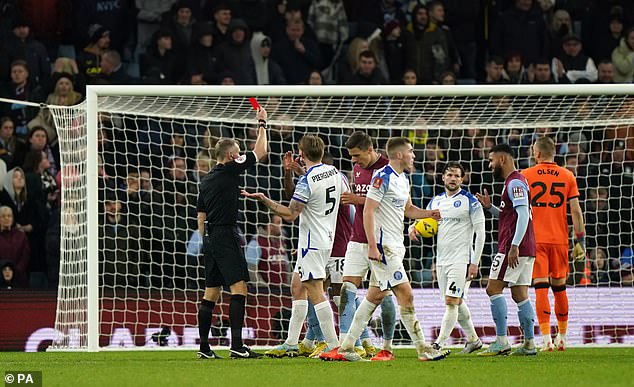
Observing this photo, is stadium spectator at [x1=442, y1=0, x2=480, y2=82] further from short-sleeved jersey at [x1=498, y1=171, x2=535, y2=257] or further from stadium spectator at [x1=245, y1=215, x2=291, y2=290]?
short-sleeved jersey at [x1=498, y1=171, x2=535, y2=257]

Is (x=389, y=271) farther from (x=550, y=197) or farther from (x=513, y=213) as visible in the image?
(x=550, y=197)

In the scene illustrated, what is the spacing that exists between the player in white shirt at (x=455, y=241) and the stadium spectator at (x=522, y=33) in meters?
7.10

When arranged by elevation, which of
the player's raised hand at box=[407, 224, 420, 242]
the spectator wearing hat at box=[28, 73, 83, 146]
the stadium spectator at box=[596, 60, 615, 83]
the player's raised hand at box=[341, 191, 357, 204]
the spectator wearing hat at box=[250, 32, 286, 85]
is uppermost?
the spectator wearing hat at box=[250, 32, 286, 85]

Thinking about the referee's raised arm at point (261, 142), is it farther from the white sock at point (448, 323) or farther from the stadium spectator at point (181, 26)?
the stadium spectator at point (181, 26)

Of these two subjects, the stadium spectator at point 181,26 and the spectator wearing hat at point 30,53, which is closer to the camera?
the spectator wearing hat at point 30,53

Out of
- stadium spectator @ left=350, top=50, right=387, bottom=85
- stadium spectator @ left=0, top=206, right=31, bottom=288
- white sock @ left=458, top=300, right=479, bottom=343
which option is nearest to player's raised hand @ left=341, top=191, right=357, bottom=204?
white sock @ left=458, top=300, right=479, bottom=343

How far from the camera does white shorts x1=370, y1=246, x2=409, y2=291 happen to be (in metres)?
10.1

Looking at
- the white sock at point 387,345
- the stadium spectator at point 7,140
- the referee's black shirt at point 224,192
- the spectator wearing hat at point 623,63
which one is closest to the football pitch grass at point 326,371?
the white sock at point 387,345

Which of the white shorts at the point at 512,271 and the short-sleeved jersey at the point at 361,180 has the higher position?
the short-sleeved jersey at the point at 361,180

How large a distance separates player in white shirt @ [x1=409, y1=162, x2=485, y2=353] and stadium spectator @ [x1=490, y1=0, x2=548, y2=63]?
280 inches

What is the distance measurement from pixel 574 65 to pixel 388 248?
880cm

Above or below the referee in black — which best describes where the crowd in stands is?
above

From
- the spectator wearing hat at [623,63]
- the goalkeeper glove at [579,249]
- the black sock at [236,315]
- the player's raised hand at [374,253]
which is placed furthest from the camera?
the spectator wearing hat at [623,63]

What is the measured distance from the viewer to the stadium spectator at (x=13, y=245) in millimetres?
13969
